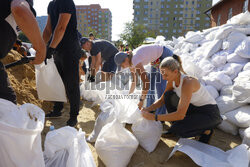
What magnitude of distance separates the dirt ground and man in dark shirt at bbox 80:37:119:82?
22.5 inches

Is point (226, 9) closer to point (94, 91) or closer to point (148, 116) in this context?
point (94, 91)

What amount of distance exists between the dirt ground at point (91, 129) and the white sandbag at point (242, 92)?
1.39 feet

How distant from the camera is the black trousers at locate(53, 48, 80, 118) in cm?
174

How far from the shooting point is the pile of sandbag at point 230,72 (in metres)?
1.85

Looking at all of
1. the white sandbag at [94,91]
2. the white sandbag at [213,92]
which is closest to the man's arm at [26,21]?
the white sandbag at [94,91]

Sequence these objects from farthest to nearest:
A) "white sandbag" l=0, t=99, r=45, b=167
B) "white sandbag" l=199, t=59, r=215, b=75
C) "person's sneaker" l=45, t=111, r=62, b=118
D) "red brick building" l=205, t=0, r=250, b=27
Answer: "red brick building" l=205, t=0, r=250, b=27 < "white sandbag" l=199, t=59, r=215, b=75 < "person's sneaker" l=45, t=111, r=62, b=118 < "white sandbag" l=0, t=99, r=45, b=167

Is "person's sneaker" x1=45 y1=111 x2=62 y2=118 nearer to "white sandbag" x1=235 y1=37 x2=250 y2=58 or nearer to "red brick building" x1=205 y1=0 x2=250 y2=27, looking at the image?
"white sandbag" x1=235 y1=37 x2=250 y2=58

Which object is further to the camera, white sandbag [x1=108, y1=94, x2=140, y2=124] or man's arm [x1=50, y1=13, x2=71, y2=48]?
white sandbag [x1=108, y1=94, x2=140, y2=124]

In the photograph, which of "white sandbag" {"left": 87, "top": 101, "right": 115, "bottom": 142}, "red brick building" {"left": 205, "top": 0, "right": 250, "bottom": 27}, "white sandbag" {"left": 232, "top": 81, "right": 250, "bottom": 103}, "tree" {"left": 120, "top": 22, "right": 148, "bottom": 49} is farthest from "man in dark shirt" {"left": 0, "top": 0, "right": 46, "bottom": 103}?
"tree" {"left": 120, "top": 22, "right": 148, "bottom": 49}

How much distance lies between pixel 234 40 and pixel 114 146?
286 centimetres

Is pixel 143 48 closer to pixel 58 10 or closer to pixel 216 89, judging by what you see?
pixel 58 10

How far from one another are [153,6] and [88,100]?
42.1 metres

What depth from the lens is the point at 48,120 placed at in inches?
80.2

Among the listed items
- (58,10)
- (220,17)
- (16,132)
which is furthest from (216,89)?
(220,17)
